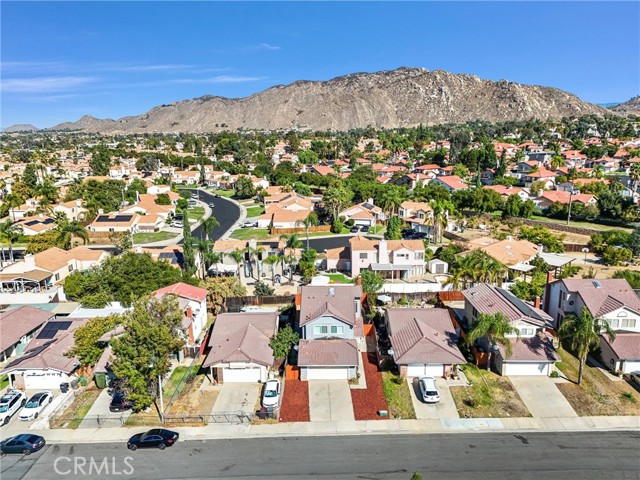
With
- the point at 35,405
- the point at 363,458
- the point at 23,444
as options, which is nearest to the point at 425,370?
the point at 363,458

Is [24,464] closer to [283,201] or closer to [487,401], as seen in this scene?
[487,401]

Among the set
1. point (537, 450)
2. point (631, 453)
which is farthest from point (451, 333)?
point (631, 453)

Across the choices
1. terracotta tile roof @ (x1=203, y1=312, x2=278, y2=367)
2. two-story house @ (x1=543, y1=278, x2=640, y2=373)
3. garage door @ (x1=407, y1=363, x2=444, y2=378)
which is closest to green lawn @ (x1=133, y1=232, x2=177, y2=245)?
terracotta tile roof @ (x1=203, y1=312, x2=278, y2=367)

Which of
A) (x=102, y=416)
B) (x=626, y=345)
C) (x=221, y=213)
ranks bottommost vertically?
(x=102, y=416)

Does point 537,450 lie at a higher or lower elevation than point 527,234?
lower

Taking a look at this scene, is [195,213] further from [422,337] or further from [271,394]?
[422,337]

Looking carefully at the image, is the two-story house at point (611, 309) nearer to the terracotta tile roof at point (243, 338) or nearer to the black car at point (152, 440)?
the terracotta tile roof at point (243, 338)

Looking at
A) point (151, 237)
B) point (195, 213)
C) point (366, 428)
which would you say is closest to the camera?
point (366, 428)

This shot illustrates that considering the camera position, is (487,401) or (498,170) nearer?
(487,401)
